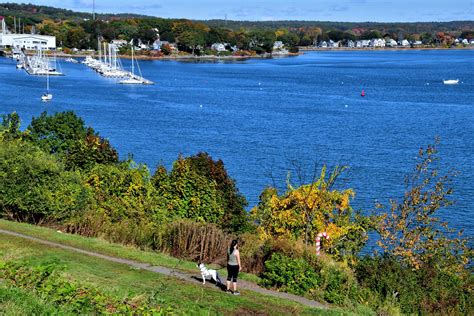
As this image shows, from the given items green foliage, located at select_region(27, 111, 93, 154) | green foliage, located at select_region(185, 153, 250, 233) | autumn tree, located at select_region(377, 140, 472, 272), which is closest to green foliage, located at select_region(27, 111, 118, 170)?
green foliage, located at select_region(27, 111, 93, 154)

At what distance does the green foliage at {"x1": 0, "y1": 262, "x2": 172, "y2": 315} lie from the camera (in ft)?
33.1

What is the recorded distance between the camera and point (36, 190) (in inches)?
945

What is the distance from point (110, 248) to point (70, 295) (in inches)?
345

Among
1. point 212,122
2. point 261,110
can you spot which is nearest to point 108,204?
point 212,122

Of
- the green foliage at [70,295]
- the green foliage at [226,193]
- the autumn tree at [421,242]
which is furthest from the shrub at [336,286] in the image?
the green foliage at [226,193]

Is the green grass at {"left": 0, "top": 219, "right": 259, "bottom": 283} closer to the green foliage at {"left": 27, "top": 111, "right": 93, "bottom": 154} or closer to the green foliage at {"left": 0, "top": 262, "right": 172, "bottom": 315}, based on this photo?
the green foliage at {"left": 0, "top": 262, "right": 172, "bottom": 315}

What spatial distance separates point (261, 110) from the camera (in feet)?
277

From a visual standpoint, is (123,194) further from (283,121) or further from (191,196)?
(283,121)

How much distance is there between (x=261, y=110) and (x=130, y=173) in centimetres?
5825

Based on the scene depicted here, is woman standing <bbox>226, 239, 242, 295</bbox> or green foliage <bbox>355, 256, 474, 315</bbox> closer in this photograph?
woman standing <bbox>226, 239, 242, 295</bbox>

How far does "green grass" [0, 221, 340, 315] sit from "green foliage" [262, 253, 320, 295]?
0.95m

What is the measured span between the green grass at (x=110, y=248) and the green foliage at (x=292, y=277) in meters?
0.72

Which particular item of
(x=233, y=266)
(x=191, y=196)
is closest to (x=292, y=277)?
(x=233, y=266)

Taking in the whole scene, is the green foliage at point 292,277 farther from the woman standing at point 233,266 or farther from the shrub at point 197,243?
the shrub at point 197,243
